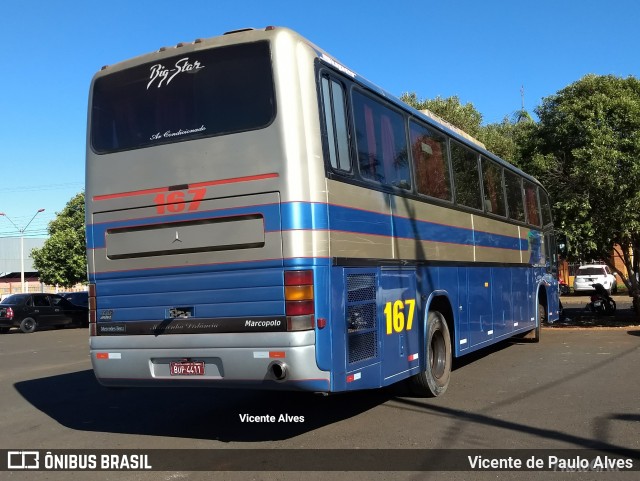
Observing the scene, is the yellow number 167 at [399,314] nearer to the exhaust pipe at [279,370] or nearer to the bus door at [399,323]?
the bus door at [399,323]

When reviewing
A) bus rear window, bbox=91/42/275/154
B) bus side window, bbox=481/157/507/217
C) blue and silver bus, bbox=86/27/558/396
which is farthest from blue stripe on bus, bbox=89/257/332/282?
bus side window, bbox=481/157/507/217

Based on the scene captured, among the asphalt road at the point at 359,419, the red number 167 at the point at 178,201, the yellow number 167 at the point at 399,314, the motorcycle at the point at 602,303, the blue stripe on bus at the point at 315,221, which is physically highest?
the red number 167 at the point at 178,201

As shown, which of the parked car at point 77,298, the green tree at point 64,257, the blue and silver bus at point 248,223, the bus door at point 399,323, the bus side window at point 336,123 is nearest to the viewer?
the blue and silver bus at point 248,223

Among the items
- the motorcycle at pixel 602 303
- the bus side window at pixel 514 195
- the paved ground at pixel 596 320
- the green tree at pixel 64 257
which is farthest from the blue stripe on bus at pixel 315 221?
the green tree at pixel 64 257

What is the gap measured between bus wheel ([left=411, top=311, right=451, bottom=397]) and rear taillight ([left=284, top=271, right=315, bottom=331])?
8.79 feet

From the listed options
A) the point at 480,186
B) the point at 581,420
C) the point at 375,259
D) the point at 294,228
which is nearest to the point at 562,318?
the point at 480,186

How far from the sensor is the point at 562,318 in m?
21.5

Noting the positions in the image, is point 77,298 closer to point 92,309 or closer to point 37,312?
point 37,312

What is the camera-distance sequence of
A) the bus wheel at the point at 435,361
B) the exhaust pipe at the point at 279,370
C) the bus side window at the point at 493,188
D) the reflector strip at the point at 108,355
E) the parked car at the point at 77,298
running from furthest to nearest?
the parked car at the point at 77,298, the bus side window at the point at 493,188, the bus wheel at the point at 435,361, the reflector strip at the point at 108,355, the exhaust pipe at the point at 279,370

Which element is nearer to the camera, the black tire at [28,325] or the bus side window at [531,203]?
the bus side window at [531,203]

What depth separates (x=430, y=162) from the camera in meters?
8.40

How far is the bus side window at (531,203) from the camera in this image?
1342 cm

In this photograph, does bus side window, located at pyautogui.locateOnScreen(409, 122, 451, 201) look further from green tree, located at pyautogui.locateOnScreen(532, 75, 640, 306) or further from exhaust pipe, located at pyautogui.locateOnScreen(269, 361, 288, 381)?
green tree, located at pyautogui.locateOnScreen(532, 75, 640, 306)

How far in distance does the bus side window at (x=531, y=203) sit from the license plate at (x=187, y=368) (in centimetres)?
949
